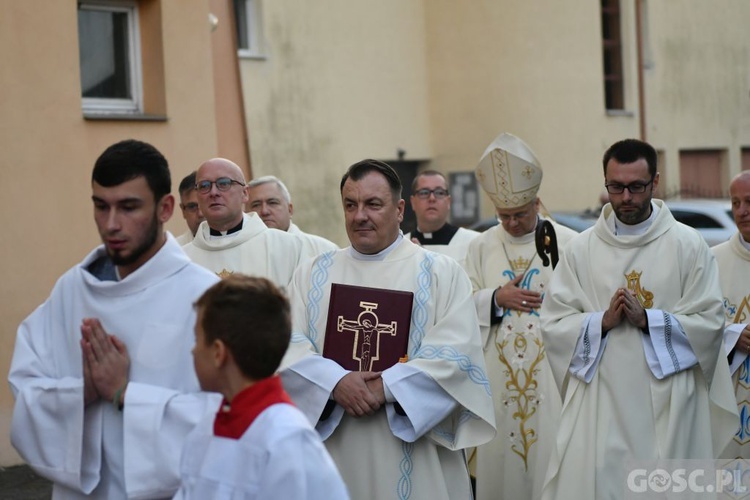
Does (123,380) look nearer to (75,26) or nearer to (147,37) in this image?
(75,26)

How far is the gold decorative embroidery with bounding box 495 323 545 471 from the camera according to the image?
7996 millimetres

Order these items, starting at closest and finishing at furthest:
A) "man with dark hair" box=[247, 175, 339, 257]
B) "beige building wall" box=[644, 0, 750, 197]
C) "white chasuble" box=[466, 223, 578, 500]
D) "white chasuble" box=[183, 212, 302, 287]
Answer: "white chasuble" box=[183, 212, 302, 287] → "white chasuble" box=[466, 223, 578, 500] → "man with dark hair" box=[247, 175, 339, 257] → "beige building wall" box=[644, 0, 750, 197]

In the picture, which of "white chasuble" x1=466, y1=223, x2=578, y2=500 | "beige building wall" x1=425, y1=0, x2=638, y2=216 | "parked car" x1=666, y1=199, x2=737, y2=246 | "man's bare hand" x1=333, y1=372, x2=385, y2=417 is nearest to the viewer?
"man's bare hand" x1=333, y1=372, x2=385, y2=417

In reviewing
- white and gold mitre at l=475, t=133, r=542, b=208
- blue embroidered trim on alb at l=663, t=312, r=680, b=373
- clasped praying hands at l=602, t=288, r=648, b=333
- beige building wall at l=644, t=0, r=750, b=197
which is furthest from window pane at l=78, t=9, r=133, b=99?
beige building wall at l=644, t=0, r=750, b=197

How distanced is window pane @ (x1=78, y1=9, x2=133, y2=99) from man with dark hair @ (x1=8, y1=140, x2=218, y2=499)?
6867 mm

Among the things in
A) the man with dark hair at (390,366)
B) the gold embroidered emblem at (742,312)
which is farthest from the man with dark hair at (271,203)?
the gold embroidered emblem at (742,312)

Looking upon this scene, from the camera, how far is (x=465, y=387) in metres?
5.48

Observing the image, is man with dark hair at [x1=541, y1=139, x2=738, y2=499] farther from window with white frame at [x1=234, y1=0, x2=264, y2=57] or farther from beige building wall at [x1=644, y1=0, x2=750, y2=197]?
beige building wall at [x1=644, y1=0, x2=750, y2=197]

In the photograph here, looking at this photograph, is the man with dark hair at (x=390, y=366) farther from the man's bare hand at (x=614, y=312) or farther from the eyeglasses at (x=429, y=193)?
the eyeglasses at (x=429, y=193)

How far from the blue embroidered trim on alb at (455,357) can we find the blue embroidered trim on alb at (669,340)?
1.19 meters

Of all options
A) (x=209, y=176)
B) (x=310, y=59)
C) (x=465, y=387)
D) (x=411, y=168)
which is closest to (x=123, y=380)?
(x=465, y=387)

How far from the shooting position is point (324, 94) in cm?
2116

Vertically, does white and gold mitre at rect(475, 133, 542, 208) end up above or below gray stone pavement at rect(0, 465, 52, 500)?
above

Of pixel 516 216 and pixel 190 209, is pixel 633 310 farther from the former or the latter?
pixel 190 209
